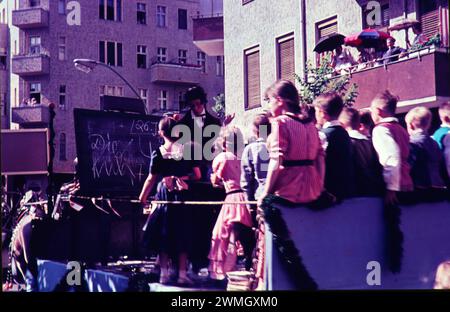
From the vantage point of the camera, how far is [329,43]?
495cm

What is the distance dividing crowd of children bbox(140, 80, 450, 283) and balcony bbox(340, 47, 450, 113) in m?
0.25

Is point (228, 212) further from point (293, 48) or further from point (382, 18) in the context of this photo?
point (382, 18)

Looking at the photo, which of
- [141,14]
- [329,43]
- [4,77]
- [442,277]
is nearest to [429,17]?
[329,43]

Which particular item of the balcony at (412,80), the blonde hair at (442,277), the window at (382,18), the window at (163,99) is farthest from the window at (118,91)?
the blonde hair at (442,277)

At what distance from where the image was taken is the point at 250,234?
399cm

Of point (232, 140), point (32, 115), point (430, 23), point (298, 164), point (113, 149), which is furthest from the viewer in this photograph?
point (430, 23)

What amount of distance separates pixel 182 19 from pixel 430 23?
1.95 m

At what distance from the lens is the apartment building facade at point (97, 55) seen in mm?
4273

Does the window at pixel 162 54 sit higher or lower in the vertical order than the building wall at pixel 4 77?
higher

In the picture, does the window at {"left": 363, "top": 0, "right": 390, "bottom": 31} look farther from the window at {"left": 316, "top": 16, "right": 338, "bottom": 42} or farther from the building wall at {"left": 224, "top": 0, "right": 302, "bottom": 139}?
the building wall at {"left": 224, "top": 0, "right": 302, "bottom": 139}

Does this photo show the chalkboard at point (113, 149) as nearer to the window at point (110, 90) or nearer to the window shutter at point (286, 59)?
the window at point (110, 90)

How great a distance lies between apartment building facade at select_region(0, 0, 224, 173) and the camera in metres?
4.27

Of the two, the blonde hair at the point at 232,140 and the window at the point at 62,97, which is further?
the window at the point at 62,97

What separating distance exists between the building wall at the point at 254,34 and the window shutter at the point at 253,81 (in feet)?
0.13
